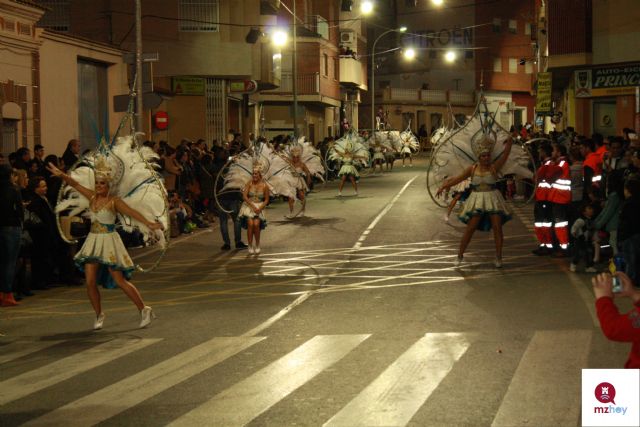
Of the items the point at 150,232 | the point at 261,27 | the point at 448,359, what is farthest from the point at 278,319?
the point at 261,27

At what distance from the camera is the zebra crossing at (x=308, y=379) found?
7.38 metres

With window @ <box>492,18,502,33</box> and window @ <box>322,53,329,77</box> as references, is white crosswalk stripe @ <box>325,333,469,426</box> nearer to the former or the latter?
window @ <box>322,53,329,77</box>

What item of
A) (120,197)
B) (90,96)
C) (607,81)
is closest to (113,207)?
(120,197)

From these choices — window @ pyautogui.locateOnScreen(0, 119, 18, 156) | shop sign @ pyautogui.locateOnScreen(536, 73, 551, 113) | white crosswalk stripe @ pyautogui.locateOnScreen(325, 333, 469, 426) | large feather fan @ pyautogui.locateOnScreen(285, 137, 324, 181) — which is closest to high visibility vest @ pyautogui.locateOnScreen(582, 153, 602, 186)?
white crosswalk stripe @ pyautogui.locateOnScreen(325, 333, 469, 426)

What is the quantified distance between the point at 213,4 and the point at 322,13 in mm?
29558

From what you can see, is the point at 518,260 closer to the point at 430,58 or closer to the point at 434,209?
the point at 434,209

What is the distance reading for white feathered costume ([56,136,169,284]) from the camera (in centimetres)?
1144

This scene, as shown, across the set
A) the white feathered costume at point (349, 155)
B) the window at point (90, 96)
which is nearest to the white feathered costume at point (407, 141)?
the white feathered costume at point (349, 155)

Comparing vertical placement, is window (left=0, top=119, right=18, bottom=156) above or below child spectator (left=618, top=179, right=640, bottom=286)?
above

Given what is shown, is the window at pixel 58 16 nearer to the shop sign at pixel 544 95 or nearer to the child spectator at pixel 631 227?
the shop sign at pixel 544 95

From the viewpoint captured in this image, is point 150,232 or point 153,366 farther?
point 150,232

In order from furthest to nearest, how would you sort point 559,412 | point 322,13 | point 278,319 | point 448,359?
1. point 322,13
2. point 278,319
3. point 448,359
4. point 559,412

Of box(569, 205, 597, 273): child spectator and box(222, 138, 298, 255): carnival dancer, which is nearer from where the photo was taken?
box(569, 205, 597, 273): child spectator

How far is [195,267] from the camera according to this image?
1688 cm
